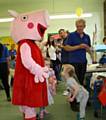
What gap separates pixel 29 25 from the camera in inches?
154

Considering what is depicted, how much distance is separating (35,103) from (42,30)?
36.1 inches

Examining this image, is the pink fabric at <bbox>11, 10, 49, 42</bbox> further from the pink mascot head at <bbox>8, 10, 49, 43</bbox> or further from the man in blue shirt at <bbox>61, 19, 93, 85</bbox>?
the man in blue shirt at <bbox>61, 19, 93, 85</bbox>

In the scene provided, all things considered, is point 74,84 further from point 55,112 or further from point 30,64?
point 55,112

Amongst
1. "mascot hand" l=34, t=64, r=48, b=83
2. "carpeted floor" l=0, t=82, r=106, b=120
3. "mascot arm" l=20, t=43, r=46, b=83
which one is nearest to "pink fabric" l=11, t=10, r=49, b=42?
"mascot arm" l=20, t=43, r=46, b=83

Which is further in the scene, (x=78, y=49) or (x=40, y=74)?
(x=78, y=49)

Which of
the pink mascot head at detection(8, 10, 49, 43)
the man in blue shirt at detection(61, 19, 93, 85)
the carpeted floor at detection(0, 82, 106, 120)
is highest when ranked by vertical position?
the pink mascot head at detection(8, 10, 49, 43)

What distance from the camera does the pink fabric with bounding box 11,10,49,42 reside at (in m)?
3.89

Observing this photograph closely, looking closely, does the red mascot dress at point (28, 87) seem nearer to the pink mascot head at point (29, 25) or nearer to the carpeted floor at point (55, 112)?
the pink mascot head at point (29, 25)

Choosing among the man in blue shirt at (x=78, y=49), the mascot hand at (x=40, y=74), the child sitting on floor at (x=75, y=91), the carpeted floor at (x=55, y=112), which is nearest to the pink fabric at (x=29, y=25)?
the mascot hand at (x=40, y=74)

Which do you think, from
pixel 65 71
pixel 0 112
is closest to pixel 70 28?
pixel 0 112

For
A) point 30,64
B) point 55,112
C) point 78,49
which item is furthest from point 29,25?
point 55,112

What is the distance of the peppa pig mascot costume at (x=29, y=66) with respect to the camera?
3.70 metres

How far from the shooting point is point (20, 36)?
3.89 meters

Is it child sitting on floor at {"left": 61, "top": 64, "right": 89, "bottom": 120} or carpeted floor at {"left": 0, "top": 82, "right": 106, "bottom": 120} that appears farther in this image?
carpeted floor at {"left": 0, "top": 82, "right": 106, "bottom": 120}
